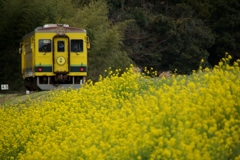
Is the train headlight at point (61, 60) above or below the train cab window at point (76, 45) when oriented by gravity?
below

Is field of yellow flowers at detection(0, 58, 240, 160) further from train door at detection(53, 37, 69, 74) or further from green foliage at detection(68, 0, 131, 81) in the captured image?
green foliage at detection(68, 0, 131, 81)

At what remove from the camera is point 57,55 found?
29625mm

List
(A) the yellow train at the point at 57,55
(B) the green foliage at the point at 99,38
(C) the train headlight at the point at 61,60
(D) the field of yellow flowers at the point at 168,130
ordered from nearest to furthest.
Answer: (D) the field of yellow flowers at the point at 168,130 → (A) the yellow train at the point at 57,55 → (C) the train headlight at the point at 61,60 → (B) the green foliage at the point at 99,38

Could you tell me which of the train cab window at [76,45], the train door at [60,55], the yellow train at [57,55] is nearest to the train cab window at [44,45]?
the yellow train at [57,55]

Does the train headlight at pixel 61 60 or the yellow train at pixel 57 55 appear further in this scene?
the train headlight at pixel 61 60

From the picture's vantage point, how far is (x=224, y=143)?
7.80 m

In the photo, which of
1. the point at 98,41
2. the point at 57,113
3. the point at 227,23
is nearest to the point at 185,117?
the point at 57,113

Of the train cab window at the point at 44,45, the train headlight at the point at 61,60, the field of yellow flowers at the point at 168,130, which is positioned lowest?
the train headlight at the point at 61,60

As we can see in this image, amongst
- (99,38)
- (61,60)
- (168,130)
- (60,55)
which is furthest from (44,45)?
(168,130)

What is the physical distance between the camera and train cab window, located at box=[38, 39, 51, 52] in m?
29.2

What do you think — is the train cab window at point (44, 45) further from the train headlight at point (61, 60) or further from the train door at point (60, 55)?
the train headlight at point (61, 60)

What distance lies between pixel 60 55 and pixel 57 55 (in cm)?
11

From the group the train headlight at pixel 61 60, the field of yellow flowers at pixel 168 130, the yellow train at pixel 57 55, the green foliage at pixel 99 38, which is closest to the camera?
the field of yellow flowers at pixel 168 130

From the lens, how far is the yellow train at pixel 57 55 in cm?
2917
